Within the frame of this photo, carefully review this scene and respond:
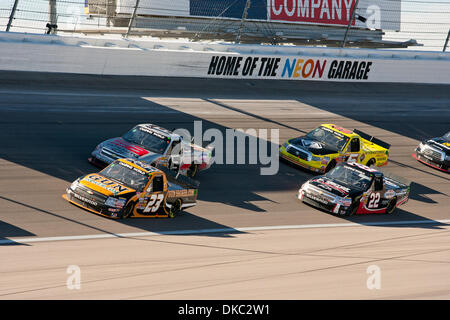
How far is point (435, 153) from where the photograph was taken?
22891mm

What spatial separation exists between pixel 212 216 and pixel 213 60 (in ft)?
40.5

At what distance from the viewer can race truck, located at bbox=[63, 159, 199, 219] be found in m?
14.7

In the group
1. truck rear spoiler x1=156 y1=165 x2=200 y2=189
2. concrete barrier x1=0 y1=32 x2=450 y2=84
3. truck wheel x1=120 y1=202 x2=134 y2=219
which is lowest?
truck wheel x1=120 y1=202 x2=134 y2=219

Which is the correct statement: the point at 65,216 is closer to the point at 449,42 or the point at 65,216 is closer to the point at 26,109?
the point at 26,109

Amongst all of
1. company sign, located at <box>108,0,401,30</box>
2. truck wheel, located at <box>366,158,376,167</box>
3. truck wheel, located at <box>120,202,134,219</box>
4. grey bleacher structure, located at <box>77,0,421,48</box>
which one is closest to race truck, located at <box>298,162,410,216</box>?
truck wheel, located at <box>366,158,376,167</box>

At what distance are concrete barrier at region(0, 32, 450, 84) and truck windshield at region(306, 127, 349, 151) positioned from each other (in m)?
7.07

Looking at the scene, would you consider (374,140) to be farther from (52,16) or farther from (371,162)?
(52,16)

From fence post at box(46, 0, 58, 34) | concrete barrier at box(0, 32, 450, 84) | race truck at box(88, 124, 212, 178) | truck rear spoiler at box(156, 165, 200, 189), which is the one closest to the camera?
truck rear spoiler at box(156, 165, 200, 189)

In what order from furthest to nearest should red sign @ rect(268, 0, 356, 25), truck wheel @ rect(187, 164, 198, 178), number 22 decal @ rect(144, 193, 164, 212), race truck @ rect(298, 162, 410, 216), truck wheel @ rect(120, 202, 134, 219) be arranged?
1. red sign @ rect(268, 0, 356, 25)
2. truck wheel @ rect(187, 164, 198, 178)
3. race truck @ rect(298, 162, 410, 216)
4. number 22 decal @ rect(144, 193, 164, 212)
5. truck wheel @ rect(120, 202, 134, 219)

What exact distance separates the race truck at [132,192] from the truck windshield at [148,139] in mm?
1855

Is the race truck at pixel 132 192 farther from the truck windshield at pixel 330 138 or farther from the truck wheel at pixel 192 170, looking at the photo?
the truck windshield at pixel 330 138

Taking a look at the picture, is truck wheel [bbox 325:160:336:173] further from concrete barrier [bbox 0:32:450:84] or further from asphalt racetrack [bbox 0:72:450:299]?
concrete barrier [bbox 0:32:450:84]

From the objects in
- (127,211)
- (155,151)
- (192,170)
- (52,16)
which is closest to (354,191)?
(192,170)
